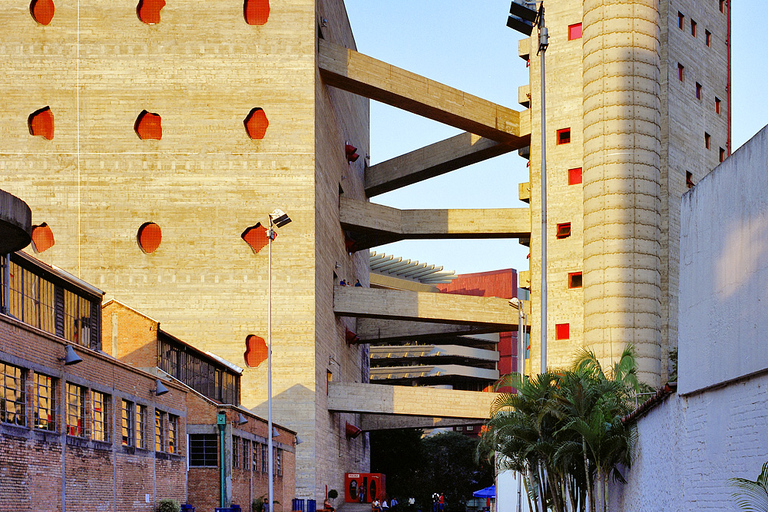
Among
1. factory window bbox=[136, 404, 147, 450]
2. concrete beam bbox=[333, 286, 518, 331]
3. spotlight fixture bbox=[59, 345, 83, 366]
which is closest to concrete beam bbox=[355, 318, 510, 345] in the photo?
concrete beam bbox=[333, 286, 518, 331]

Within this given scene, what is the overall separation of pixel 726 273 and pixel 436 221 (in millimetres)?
49560

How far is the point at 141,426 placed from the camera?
104 ft

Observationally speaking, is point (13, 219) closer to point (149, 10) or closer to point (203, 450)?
point (203, 450)

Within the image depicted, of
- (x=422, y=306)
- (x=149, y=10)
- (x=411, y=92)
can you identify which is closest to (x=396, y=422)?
(x=422, y=306)

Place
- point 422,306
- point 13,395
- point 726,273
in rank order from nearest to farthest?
point 726,273
point 13,395
point 422,306

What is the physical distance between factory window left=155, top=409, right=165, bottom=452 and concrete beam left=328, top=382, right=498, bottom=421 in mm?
27063

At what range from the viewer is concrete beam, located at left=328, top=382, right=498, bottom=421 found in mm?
60969

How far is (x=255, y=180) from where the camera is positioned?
56.7 m

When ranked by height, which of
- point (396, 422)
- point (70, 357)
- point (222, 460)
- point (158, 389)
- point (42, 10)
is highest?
point (42, 10)

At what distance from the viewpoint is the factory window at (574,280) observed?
194 ft

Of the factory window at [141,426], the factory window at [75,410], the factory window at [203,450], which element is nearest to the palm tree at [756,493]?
the factory window at [75,410]

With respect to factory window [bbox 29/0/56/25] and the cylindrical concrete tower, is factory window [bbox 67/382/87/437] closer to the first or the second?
the cylindrical concrete tower

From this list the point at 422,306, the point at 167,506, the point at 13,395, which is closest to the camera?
the point at 13,395

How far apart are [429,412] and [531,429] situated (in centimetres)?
3683
